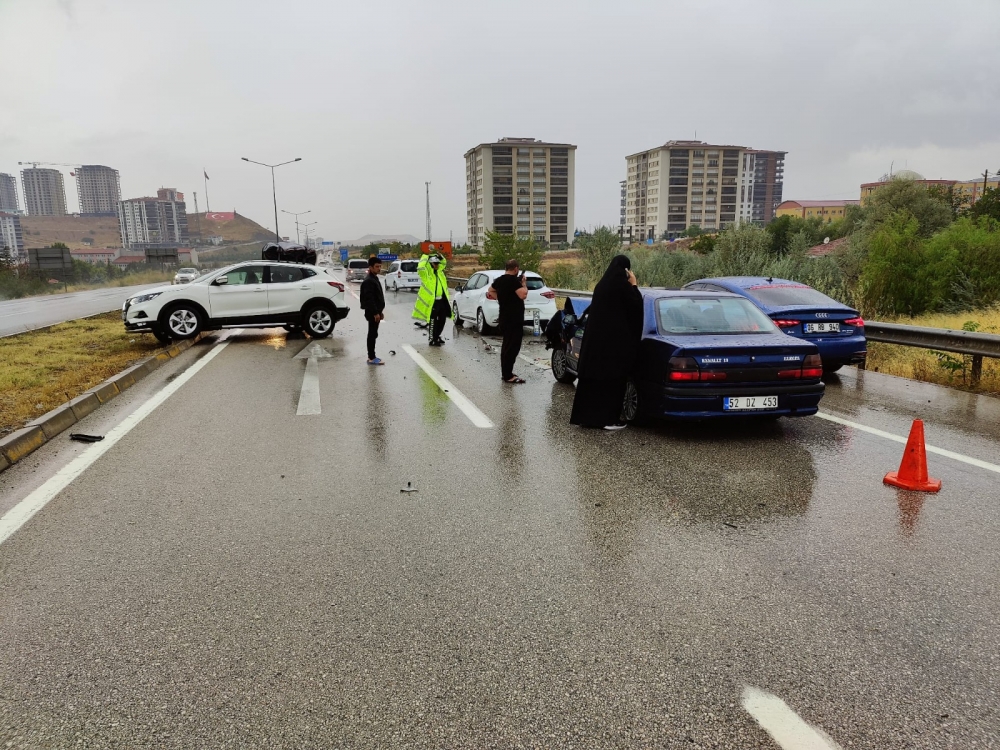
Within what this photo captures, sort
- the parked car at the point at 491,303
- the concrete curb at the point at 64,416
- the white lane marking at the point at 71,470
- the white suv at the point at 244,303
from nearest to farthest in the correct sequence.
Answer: the white lane marking at the point at 71,470
the concrete curb at the point at 64,416
the white suv at the point at 244,303
the parked car at the point at 491,303

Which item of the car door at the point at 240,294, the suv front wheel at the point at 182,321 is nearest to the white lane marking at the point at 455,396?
the car door at the point at 240,294

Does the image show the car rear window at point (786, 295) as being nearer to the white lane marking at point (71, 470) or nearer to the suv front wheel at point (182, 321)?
the white lane marking at point (71, 470)

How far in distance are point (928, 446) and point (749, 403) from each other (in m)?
1.70

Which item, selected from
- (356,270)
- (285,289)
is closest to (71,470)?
(285,289)

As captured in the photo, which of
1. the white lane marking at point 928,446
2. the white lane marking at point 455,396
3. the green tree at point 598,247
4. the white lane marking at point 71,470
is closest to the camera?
the white lane marking at point 71,470

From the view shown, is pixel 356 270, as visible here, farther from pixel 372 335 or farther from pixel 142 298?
pixel 372 335

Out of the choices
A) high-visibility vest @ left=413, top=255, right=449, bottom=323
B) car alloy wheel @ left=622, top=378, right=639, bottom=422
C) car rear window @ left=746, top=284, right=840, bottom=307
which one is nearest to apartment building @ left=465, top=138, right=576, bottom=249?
high-visibility vest @ left=413, top=255, right=449, bottom=323

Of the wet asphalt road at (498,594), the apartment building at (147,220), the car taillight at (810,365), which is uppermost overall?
the apartment building at (147,220)

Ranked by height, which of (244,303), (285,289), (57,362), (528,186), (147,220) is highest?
(528,186)

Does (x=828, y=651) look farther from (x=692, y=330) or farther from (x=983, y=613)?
(x=692, y=330)

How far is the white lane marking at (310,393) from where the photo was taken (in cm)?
826

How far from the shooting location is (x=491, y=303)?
1570 cm

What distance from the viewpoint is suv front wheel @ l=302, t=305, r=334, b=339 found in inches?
619

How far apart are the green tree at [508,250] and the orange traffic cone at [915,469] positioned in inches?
1168
